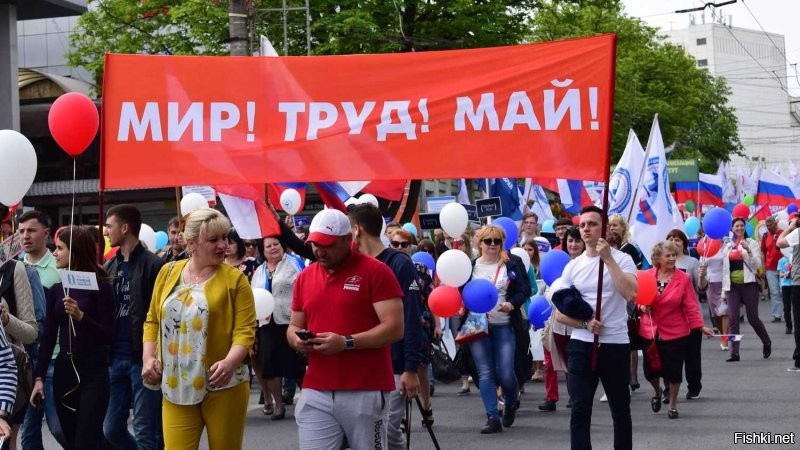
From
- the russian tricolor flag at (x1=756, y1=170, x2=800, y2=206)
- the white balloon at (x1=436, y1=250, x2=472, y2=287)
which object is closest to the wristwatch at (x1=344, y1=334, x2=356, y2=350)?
the white balloon at (x1=436, y1=250, x2=472, y2=287)

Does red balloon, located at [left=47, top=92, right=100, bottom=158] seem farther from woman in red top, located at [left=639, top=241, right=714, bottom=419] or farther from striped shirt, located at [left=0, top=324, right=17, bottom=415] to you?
woman in red top, located at [left=639, top=241, right=714, bottom=419]

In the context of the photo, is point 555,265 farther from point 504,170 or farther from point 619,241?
point 504,170

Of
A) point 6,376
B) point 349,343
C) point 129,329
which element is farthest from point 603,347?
point 6,376

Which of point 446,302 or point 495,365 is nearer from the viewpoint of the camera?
point 446,302

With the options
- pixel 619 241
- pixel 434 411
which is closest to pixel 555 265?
pixel 619 241

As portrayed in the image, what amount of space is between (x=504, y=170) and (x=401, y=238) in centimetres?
298

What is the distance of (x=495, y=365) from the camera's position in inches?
440

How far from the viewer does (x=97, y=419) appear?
25.2ft

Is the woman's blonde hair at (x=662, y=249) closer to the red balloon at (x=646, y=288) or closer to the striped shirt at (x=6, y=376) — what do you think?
the red balloon at (x=646, y=288)

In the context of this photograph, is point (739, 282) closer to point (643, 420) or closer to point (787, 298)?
point (787, 298)

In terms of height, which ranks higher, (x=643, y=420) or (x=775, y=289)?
(x=775, y=289)

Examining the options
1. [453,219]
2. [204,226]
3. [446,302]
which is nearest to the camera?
[204,226]

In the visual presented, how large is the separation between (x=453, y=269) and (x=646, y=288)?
1.73 m

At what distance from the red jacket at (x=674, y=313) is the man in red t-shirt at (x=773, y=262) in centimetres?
1070
